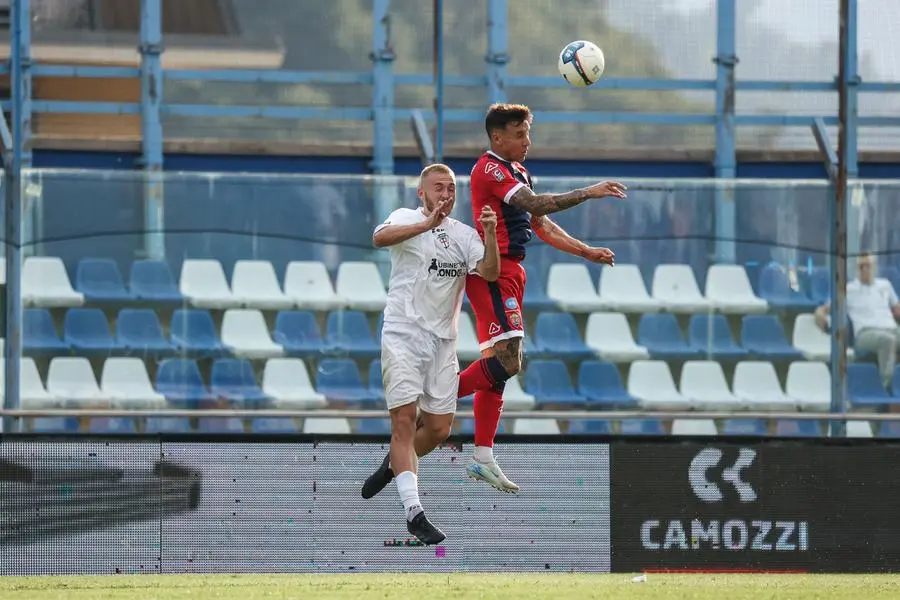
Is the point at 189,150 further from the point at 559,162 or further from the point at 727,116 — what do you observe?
the point at 727,116

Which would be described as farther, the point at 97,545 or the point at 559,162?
the point at 559,162

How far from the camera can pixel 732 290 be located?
41.4ft

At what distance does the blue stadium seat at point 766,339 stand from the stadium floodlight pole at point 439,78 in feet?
8.12

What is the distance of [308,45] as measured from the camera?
12.5 m

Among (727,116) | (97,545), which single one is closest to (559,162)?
(727,116)

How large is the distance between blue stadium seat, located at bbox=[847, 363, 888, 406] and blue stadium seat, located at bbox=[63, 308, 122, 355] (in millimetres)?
4999

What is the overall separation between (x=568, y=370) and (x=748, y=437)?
2.55 meters

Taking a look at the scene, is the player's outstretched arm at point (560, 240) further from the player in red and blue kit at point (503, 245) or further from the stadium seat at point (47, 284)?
the stadium seat at point (47, 284)

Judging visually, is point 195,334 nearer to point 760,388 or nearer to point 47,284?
point 47,284

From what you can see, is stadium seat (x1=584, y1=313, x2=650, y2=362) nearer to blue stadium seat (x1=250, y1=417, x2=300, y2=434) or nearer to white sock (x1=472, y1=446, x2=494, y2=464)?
blue stadium seat (x1=250, y1=417, x2=300, y2=434)

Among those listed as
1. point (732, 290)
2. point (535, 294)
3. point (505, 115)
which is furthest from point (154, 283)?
point (505, 115)

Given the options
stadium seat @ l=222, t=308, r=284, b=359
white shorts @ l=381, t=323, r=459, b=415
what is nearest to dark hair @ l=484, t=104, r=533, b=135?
white shorts @ l=381, t=323, r=459, b=415

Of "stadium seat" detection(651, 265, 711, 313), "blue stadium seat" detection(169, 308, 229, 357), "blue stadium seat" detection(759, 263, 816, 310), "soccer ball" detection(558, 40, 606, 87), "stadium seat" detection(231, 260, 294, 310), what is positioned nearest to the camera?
"soccer ball" detection(558, 40, 606, 87)

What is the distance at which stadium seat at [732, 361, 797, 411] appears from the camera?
12336mm
